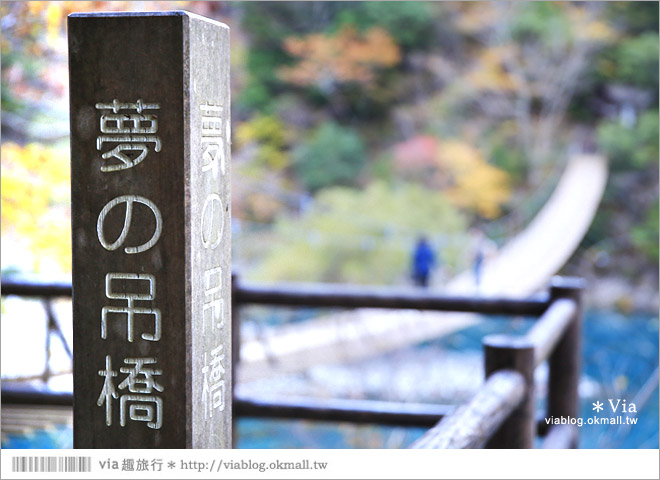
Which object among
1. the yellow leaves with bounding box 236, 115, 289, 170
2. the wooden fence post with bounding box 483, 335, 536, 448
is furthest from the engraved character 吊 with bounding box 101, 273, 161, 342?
the yellow leaves with bounding box 236, 115, 289, 170

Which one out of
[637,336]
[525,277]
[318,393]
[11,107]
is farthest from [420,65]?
[11,107]

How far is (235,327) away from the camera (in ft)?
6.03

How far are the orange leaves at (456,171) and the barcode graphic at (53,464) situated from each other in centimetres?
799

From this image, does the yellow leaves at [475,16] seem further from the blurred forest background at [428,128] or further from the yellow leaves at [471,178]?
the yellow leaves at [471,178]

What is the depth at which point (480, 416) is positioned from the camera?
99 cm

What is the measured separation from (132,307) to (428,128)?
27.9 ft

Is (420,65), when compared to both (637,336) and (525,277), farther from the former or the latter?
(637,336)

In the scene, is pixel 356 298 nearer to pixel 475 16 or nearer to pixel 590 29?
pixel 590 29

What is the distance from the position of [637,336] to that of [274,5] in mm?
5465

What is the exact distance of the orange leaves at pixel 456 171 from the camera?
28.3 feet

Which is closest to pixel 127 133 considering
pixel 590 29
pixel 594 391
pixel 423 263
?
pixel 594 391

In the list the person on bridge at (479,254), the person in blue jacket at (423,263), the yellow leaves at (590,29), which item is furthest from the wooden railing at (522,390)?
the yellow leaves at (590,29)

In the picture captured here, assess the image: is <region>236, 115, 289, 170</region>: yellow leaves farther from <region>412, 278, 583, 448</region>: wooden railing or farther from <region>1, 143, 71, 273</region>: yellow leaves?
<region>412, 278, 583, 448</region>: wooden railing

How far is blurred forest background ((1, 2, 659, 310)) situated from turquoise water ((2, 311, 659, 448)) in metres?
0.64
